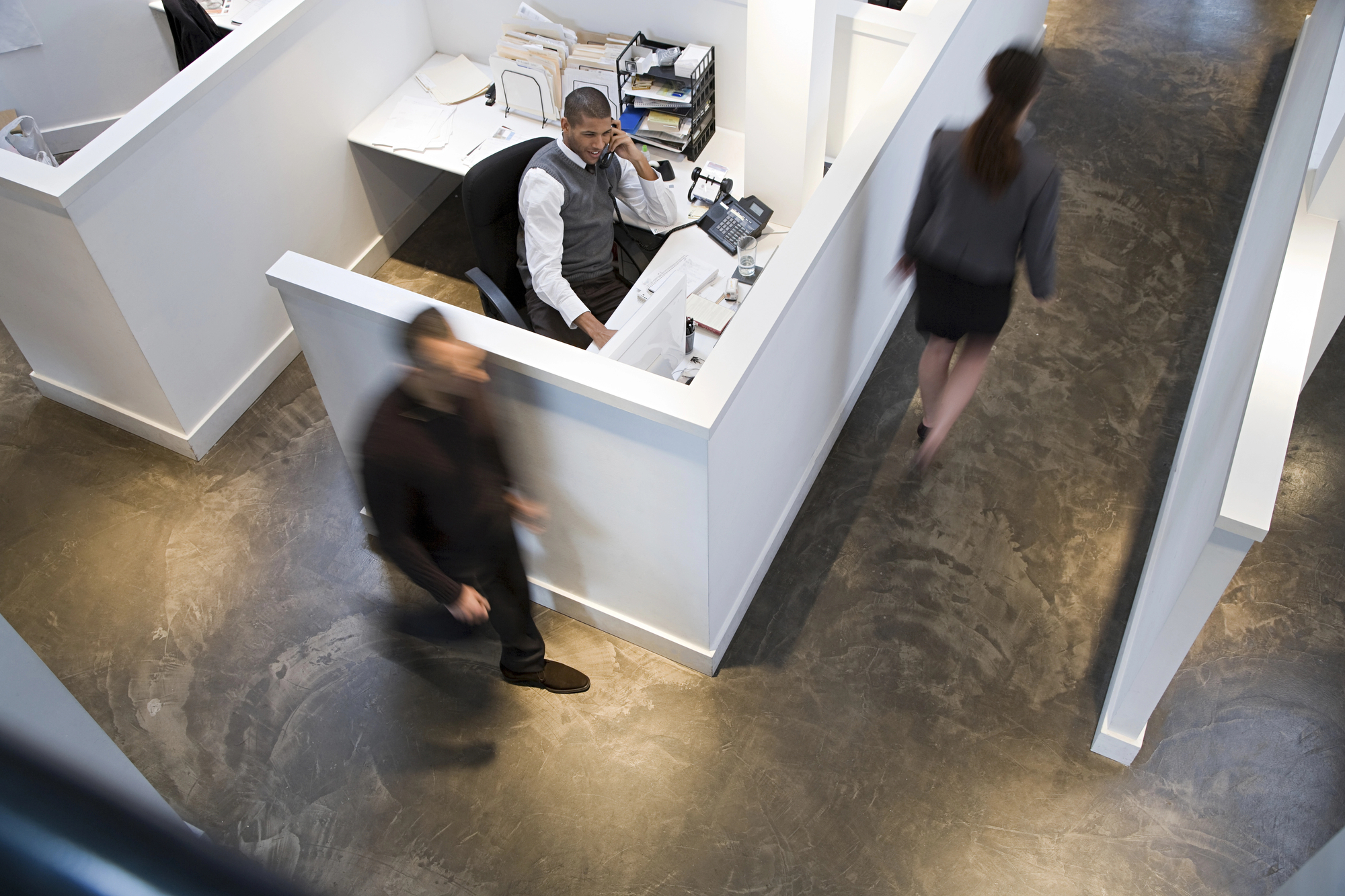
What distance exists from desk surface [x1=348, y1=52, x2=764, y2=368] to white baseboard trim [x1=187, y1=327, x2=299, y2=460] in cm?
92

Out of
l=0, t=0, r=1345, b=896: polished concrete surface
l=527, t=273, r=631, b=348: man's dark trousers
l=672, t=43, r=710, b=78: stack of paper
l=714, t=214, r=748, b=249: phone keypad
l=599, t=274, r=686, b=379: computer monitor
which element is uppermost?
l=672, t=43, r=710, b=78: stack of paper

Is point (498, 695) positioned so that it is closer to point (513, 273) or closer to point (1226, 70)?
point (513, 273)

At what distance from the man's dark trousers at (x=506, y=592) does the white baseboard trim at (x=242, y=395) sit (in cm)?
155

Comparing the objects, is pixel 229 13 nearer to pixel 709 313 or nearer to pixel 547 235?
pixel 547 235

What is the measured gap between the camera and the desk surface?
3.63 meters

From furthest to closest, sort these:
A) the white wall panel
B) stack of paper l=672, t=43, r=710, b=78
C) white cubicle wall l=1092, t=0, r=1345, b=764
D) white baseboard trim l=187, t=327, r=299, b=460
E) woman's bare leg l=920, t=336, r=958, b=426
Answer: the white wall panel
white baseboard trim l=187, t=327, r=299, b=460
stack of paper l=672, t=43, r=710, b=78
woman's bare leg l=920, t=336, r=958, b=426
white cubicle wall l=1092, t=0, r=1345, b=764

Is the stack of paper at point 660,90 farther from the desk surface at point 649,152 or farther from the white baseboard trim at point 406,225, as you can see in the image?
the white baseboard trim at point 406,225

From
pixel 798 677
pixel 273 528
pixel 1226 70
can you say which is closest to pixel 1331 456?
pixel 798 677

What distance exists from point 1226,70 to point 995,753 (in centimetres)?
438

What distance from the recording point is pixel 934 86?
11.4 ft

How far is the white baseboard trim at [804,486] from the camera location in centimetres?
340

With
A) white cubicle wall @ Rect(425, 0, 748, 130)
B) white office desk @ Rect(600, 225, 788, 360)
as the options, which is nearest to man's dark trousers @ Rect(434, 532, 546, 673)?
white office desk @ Rect(600, 225, 788, 360)

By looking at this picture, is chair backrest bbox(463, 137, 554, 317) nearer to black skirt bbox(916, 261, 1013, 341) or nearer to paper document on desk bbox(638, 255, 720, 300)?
paper document on desk bbox(638, 255, 720, 300)

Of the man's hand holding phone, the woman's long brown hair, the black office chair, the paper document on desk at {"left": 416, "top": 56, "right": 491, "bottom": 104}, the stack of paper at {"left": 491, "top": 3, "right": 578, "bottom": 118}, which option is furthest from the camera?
the paper document on desk at {"left": 416, "top": 56, "right": 491, "bottom": 104}
